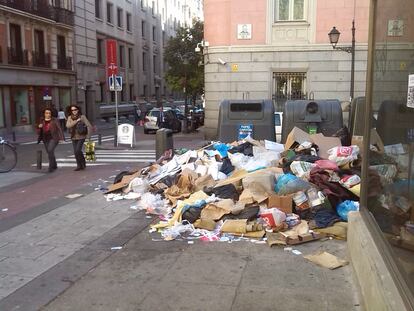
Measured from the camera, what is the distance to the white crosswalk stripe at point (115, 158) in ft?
46.8

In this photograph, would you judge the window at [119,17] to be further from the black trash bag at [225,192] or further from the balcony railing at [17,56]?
the black trash bag at [225,192]

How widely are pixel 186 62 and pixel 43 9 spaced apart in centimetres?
1058

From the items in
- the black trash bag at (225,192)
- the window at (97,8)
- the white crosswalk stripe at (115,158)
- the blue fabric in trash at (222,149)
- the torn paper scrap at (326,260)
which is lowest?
the white crosswalk stripe at (115,158)

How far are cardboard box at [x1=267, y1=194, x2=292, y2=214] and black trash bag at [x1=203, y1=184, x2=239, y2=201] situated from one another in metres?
0.65

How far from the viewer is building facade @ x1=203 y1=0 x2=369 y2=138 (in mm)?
20109

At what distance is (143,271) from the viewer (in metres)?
4.82

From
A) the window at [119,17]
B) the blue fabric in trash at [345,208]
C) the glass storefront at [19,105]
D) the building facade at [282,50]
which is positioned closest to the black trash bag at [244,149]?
the blue fabric in trash at [345,208]

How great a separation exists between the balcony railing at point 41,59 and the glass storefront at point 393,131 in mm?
30332

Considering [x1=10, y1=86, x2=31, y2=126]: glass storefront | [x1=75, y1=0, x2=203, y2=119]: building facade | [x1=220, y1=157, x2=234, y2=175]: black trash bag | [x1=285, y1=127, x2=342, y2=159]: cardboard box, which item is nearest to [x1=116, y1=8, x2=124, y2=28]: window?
[x1=75, y1=0, x2=203, y2=119]: building facade

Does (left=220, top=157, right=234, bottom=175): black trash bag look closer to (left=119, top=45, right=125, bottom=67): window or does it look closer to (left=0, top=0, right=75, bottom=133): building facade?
(left=0, top=0, right=75, bottom=133): building facade

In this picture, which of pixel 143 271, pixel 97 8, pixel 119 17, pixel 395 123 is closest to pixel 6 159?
pixel 143 271

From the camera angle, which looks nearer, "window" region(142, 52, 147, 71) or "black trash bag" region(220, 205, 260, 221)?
"black trash bag" region(220, 205, 260, 221)

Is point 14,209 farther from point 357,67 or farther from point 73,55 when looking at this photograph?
point 73,55

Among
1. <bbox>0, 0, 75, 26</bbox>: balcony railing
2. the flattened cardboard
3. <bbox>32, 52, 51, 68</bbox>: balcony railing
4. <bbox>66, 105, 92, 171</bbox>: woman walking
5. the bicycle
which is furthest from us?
<bbox>32, 52, 51, 68</bbox>: balcony railing
